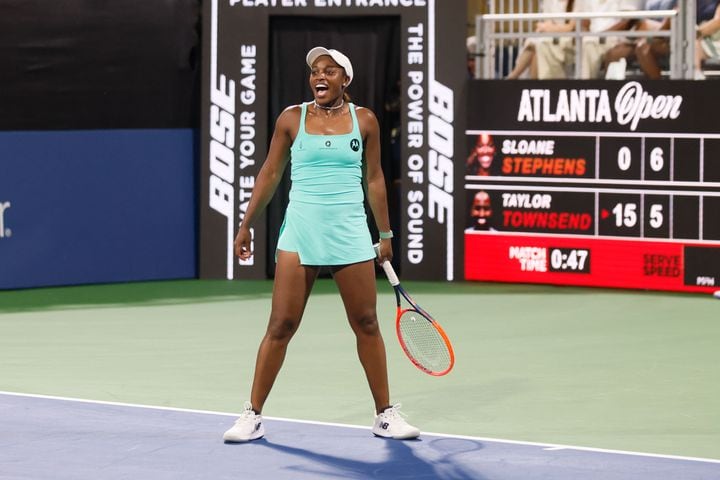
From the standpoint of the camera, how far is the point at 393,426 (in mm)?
7699

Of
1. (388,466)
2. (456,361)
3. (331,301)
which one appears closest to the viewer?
(388,466)

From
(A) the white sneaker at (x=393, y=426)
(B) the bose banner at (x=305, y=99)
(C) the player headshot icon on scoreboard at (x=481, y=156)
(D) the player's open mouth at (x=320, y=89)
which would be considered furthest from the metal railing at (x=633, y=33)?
(A) the white sneaker at (x=393, y=426)

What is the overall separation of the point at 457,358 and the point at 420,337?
8.54ft

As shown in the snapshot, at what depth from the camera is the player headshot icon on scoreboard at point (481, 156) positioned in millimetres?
14500

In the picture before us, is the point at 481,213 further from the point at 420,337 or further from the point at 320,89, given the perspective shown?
→ the point at 320,89

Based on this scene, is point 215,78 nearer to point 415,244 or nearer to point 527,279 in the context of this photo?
point 415,244

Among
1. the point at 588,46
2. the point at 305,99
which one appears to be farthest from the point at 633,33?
the point at 305,99

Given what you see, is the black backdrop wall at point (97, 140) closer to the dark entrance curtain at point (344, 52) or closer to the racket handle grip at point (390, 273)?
the dark entrance curtain at point (344, 52)

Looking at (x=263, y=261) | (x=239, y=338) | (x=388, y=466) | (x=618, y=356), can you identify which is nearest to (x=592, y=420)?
(x=388, y=466)

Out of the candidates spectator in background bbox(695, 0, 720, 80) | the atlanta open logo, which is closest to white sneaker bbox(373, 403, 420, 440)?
the atlanta open logo

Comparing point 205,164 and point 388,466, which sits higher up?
point 205,164

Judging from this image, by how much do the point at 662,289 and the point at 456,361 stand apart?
4.13m

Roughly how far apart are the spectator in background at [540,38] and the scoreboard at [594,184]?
54cm

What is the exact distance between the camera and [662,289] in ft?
45.6
